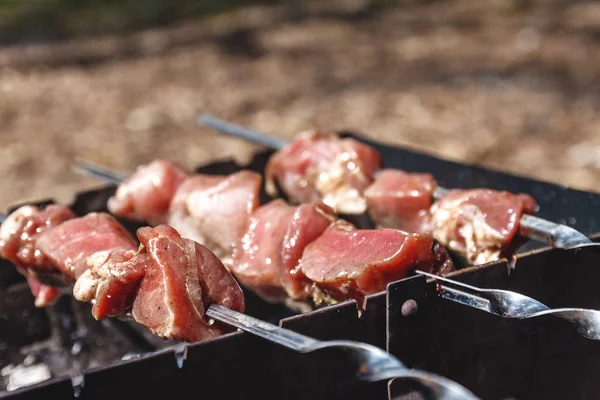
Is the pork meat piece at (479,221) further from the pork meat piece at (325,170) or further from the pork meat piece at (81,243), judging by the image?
the pork meat piece at (81,243)

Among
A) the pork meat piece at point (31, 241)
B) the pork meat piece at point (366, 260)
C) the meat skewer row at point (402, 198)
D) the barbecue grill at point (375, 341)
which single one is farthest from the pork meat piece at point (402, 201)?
the pork meat piece at point (31, 241)

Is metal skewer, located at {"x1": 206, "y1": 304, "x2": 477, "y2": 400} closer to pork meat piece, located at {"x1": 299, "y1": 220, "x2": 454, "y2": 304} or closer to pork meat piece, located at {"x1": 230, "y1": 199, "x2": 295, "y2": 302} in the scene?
pork meat piece, located at {"x1": 299, "y1": 220, "x2": 454, "y2": 304}

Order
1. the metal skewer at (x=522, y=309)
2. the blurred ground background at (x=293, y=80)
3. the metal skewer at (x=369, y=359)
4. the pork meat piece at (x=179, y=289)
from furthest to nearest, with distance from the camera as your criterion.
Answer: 1. the blurred ground background at (x=293, y=80)
2. the pork meat piece at (x=179, y=289)
3. the metal skewer at (x=522, y=309)
4. the metal skewer at (x=369, y=359)

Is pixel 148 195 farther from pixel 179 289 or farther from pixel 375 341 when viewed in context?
pixel 375 341

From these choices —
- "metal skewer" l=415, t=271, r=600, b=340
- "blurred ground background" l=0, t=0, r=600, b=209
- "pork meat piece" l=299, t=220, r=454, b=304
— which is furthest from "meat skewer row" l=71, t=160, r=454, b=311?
"blurred ground background" l=0, t=0, r=600, b=209

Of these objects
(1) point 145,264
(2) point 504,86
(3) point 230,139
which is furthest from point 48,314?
(2) point 504,86

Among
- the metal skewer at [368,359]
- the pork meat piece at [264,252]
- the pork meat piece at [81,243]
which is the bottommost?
the pork meat piece at [264,252]
